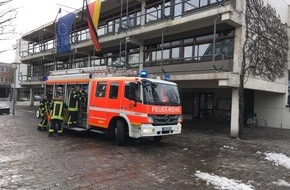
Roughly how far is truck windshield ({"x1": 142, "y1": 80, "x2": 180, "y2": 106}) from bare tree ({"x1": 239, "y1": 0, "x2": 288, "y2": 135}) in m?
4.69

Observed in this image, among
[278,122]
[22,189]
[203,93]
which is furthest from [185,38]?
[22,189]

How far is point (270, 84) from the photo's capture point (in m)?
17.8

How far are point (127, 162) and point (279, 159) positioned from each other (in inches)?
202

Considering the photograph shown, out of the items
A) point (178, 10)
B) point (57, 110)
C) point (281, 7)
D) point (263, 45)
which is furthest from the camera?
point (281, 7)

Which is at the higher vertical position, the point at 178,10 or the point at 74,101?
the point at 178,10

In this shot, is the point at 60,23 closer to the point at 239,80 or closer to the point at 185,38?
the point at 185,38

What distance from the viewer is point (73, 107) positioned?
12.7 m

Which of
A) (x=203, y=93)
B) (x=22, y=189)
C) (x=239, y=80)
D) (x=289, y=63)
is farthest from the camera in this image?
(x=203, y=93)

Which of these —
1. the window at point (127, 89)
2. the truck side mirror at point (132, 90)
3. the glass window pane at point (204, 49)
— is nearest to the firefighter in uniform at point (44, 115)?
the window at point (127, 89)

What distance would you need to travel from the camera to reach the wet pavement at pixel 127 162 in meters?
6.59

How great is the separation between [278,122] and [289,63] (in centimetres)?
402

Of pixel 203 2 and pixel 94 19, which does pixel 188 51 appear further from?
pixel 94 19

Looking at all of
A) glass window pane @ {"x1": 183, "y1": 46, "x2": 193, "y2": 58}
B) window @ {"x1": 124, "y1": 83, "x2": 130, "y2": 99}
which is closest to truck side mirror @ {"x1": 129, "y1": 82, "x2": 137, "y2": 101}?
window @ {"x1": 124, "y1": 83, "x2": 130, "y2": 99}

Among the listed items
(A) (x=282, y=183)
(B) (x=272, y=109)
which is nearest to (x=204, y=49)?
(B) (x=272, y=109)
